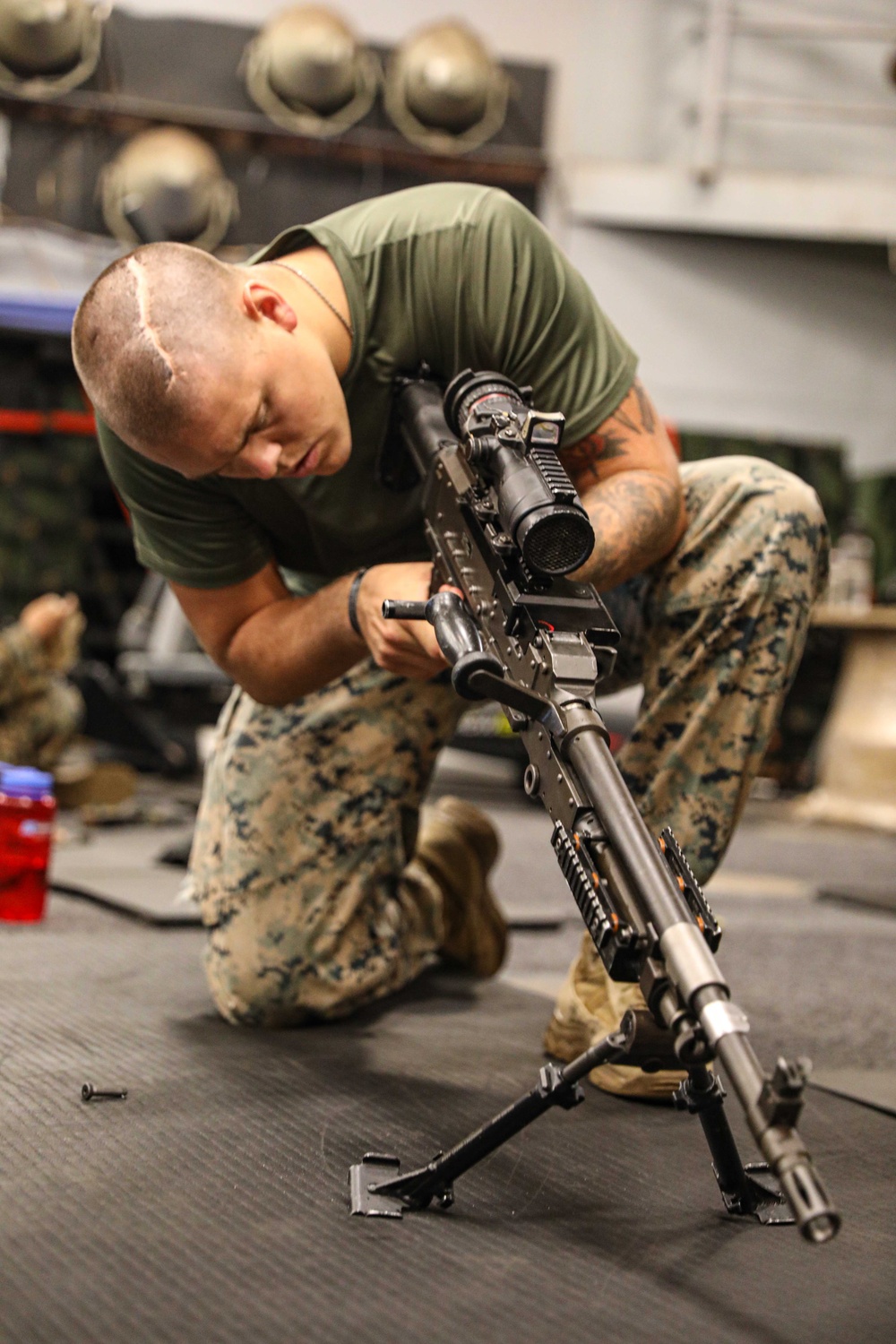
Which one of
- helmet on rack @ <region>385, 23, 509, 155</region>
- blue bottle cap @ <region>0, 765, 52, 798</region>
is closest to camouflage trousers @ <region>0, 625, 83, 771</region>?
blue bottle cap @ <region>0, 765, 52, 798</region>

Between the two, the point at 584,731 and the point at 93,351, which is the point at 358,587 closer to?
the point at 93,351

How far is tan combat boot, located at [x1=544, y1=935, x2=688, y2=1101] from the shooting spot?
1368 millimetres

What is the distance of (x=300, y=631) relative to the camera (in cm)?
146

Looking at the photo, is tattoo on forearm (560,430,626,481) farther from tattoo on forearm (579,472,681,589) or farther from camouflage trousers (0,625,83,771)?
camouflage trousers (0,625,83,771)

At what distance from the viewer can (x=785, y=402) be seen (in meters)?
6.68

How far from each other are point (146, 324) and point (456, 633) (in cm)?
43

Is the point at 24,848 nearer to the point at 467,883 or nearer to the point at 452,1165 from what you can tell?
the point at 467,883

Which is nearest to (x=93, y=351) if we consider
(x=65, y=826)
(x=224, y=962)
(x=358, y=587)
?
(x=358, y=587)

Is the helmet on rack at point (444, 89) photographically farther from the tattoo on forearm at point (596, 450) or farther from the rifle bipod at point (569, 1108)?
the rifle bipod at point (569, 1108)

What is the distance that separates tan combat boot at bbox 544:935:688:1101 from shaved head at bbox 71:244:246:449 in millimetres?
649

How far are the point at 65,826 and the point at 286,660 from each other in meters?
2.06

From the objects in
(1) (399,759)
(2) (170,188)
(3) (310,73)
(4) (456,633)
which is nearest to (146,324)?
(4) (456,633)

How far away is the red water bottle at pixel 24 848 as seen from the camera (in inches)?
81.1

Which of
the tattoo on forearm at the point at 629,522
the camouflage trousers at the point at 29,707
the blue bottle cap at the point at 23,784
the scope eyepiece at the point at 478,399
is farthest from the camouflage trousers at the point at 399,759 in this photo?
the camouflage trousers at the point at 29,707
